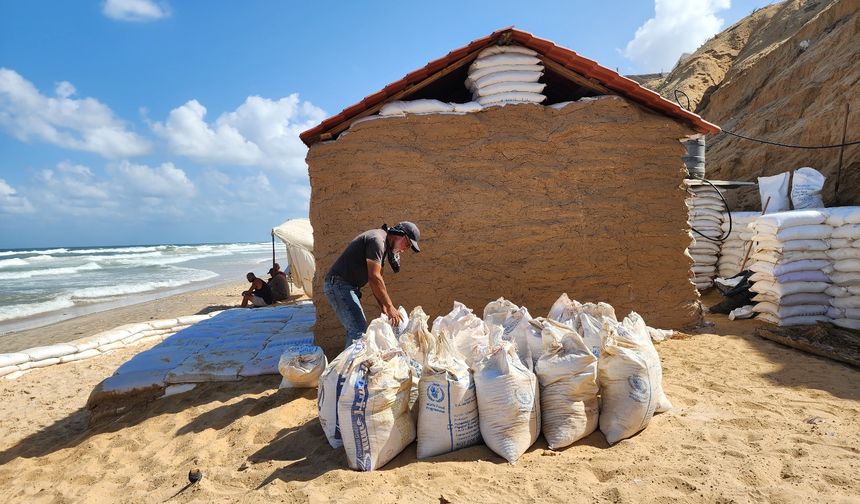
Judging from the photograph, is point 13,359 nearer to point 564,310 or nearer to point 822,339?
point 564,310

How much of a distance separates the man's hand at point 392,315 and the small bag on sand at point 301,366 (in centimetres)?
85

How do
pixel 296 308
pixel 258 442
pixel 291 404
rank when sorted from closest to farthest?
pixel 258 442
pixel 291 404
pixel 296 308

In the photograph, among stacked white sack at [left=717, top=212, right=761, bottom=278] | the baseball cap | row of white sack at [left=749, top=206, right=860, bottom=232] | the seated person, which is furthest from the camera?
the seated person

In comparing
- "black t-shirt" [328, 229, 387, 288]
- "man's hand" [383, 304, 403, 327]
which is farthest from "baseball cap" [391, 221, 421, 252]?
"man's hand" [383, 304, 403, 327]

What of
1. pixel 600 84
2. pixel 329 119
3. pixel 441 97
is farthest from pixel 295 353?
pixel 600 84

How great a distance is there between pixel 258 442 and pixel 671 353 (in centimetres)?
399

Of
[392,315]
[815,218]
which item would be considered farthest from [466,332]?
[815,218]

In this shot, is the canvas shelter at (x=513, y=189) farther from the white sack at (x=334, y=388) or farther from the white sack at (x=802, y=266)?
the white sack at (x=334, y=388)

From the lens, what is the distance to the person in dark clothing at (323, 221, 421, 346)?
374 cm

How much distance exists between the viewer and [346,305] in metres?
3.97

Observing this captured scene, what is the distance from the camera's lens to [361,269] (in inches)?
155

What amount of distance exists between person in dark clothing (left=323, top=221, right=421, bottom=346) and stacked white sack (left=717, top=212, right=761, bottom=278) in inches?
261

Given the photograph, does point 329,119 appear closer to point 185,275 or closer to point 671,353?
point 671,353

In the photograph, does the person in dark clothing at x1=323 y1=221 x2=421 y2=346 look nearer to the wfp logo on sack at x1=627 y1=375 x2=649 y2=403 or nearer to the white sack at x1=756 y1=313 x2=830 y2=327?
the wfp logo on sack at x1=627 y1=375 x2=649 y2=403
